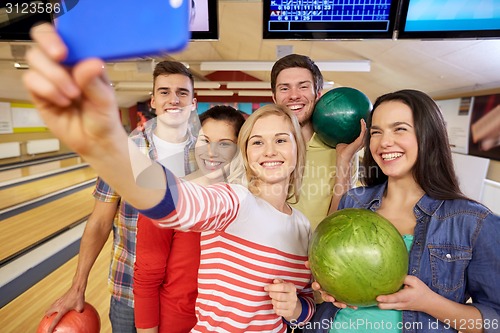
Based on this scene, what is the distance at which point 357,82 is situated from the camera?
6.24m

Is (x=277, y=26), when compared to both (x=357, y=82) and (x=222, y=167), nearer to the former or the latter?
(x=222, y=167)

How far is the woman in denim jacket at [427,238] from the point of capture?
2.65 ft

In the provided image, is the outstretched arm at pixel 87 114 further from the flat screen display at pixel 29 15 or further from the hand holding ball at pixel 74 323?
the flat screen display at pixel 29 15

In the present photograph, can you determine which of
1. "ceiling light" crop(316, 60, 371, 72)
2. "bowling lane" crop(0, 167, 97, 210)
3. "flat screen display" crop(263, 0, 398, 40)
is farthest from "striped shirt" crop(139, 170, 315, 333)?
"bowling lane" crop(0, 167, 97, 210)

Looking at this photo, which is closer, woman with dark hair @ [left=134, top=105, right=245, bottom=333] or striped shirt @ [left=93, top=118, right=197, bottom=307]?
woman with dark hair @ [left=134, top=105, right=245, bottom=333]

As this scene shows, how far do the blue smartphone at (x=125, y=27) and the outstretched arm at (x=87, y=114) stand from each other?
15 millimetres

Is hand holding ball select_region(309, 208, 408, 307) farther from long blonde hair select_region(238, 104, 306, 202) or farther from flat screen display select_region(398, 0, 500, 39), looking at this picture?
flat screen display select_region(398, 0, 500, 39)

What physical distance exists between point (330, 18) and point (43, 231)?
381 cm

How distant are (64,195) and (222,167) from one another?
5257mm

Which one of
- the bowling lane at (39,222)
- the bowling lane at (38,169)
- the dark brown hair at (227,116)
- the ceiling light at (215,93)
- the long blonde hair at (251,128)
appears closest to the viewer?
the long blonde hair at (251,128)

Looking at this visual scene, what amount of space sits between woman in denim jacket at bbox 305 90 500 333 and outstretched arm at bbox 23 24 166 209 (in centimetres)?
58

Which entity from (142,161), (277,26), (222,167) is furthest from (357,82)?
(142,161)

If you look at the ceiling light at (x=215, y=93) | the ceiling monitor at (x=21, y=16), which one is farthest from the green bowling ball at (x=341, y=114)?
the ceiling light at (x=215, y=93)

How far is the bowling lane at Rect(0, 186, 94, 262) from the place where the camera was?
3.43 m
